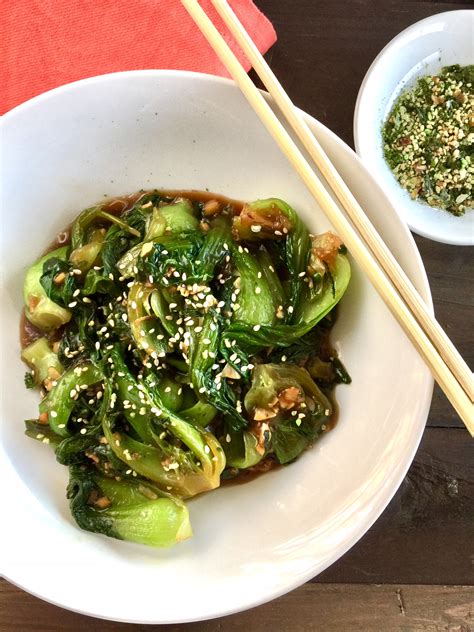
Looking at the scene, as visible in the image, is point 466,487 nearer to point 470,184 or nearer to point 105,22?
point 470,184

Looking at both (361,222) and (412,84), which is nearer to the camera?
(361,222)

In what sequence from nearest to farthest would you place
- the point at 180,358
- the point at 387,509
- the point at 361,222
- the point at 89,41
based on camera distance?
1. the point at 361,222
2. the point at 180,358
3. the point at 89,41
4. the point at 387,509

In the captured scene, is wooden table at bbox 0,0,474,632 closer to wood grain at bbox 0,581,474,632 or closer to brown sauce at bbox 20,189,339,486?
wood grain at bbox 0,581,474,632

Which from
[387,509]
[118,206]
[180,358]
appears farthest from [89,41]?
[387,509]

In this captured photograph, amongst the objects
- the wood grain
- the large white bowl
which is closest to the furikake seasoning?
the large white bowl

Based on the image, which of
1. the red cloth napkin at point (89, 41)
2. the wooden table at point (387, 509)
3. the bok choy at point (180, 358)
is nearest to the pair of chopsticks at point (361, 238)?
the bok choy at point (180, 358)

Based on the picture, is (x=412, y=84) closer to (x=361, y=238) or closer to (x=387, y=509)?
(x=361, y=238)

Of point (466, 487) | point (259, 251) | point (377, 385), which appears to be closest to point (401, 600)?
point (466, 487)

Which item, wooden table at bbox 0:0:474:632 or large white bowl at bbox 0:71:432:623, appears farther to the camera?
wooden table at bbox 0:0:474:632
